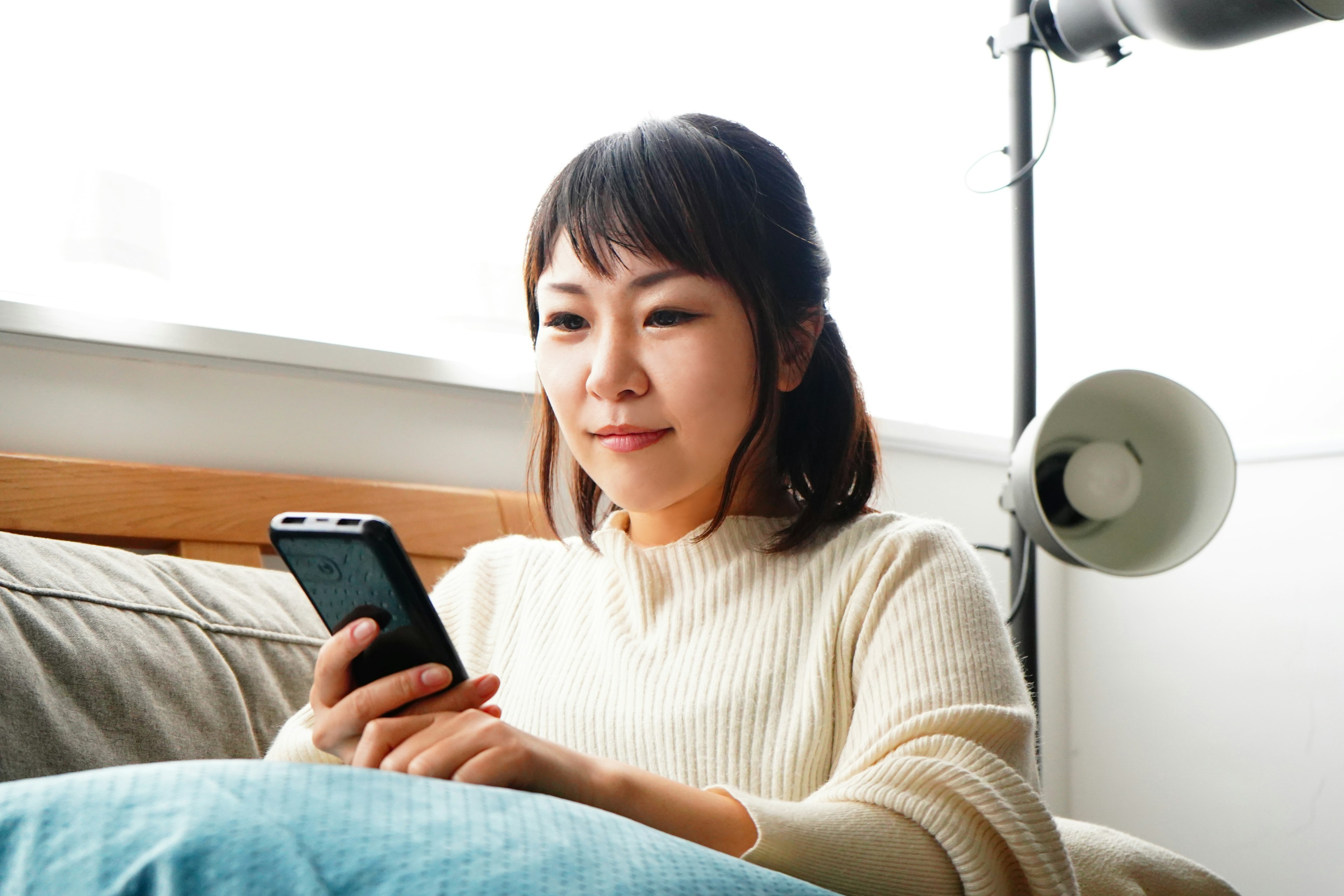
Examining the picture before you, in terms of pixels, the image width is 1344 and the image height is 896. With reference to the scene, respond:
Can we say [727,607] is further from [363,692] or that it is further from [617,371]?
[363,692]

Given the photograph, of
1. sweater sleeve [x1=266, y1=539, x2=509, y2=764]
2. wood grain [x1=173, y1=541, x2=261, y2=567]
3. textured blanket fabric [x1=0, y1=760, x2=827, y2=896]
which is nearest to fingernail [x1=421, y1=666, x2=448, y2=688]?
textured blanket fabric [x1=0, y1=760, x2=827, y2=896]

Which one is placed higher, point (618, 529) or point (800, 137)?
point (800, 137)

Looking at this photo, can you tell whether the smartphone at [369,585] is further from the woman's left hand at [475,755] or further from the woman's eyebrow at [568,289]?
the woman's eyebrow at [568,289]

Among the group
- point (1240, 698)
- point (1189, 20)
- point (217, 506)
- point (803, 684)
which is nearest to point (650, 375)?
point (803, 684)

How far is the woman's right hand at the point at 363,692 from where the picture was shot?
0.60 m

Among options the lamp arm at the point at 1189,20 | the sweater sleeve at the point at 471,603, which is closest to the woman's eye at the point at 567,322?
the sweater sleeve at the point at 471,603

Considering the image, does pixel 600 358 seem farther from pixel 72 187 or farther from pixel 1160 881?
pixel 72 187

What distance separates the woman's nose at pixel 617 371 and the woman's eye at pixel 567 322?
51mm

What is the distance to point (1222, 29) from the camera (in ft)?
3.44

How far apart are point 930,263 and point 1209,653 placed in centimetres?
93

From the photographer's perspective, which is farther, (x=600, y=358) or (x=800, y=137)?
(x=800, y=137)

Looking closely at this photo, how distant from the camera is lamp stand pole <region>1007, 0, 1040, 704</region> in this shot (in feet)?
4.58

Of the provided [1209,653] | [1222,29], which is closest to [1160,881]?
[1222,29]

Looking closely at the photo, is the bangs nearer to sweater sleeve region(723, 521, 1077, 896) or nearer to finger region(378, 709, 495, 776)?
sweater sleeve region(723, 521, 1077, 896)
